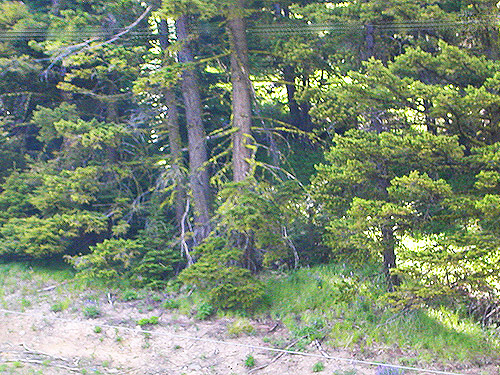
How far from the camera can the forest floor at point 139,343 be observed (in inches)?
340

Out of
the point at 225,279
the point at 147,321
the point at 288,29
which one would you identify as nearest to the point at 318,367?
the point at 225,279

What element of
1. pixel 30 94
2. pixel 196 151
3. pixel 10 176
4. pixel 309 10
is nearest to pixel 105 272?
pixel 196 151

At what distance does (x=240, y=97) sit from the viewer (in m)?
12.1

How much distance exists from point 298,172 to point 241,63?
3155 mm

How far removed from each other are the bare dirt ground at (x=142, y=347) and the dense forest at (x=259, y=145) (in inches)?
34.2

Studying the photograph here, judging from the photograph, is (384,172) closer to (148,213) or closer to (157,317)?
(157,317)

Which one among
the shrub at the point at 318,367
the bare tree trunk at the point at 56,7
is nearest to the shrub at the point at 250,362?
the shrub at the point at 318,367

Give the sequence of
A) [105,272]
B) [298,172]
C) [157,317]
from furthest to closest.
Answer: [298,172] < [105,272] < [157,317]

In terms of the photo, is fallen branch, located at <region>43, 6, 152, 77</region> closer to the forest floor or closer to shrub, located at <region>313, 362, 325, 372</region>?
the forest floor

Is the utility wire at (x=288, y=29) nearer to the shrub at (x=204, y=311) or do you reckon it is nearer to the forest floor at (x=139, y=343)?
the forest floor at (x=139, y=343)

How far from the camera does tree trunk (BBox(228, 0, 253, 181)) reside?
11969 millimetres

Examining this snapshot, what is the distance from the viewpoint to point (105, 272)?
11.7 metres

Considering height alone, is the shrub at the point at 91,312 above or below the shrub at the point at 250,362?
above

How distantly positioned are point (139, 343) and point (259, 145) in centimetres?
471
